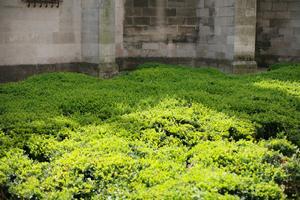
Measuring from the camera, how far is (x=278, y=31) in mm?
13289

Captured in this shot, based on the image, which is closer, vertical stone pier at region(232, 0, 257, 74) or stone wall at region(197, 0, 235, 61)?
vertical stone pier at region(232, 0, 257, 74)

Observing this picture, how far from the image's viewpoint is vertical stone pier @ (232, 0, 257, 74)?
11.4 metres

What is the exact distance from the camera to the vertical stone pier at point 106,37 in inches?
423

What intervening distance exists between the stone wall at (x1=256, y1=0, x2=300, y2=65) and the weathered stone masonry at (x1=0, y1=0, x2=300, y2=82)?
27mm

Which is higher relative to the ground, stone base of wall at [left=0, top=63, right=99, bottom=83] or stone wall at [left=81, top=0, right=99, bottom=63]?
stone wall at [left=81, top=0, right=99, bottom=63]

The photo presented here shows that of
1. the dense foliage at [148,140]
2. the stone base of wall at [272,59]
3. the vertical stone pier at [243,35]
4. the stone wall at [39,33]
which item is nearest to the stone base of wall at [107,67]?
the vertical stone pier at [243,35]

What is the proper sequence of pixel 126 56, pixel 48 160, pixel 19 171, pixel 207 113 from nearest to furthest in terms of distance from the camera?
1. pixel 19 171
2. pixel 48 160
3. pixel 207 113
4. pixel 126 56

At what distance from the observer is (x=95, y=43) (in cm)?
1088

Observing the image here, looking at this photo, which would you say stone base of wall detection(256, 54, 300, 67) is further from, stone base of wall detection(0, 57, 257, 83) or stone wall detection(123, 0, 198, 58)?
stone wall detection(123, 0, 198, 58)

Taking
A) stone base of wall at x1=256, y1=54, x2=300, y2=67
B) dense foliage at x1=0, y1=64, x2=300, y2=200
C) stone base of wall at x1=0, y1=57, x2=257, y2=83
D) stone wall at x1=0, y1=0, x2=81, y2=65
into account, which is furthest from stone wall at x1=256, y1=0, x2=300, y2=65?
dense foliage at x1=0, y1=64, x2=300, y2=200

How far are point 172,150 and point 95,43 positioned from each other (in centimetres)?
665

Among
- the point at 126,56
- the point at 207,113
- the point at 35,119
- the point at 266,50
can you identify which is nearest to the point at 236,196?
the point at 207,113

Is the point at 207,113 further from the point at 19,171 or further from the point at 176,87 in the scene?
the point at 19,171

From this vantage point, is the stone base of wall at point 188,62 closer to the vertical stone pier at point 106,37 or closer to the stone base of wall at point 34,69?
the vertical stone pier at point 106,37
